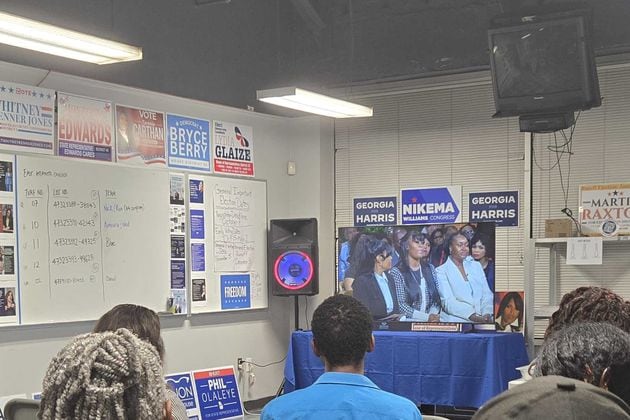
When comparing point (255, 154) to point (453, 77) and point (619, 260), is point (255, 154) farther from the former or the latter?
point (619, 260)

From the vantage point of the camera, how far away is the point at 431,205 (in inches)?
275

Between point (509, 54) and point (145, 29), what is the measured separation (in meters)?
2.87

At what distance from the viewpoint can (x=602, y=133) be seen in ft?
20.3

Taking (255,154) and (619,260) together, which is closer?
(619,260)

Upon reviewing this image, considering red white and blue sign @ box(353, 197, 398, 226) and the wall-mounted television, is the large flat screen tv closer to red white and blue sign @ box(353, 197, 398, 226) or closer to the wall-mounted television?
red white and blue sign @ box(353, 197, 398, 226)

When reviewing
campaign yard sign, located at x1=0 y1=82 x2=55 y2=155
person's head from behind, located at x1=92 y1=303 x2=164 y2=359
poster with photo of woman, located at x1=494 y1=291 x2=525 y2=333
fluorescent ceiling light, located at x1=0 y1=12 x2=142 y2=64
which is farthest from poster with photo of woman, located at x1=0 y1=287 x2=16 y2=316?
poster with photo of woman, located at x1=494 y1=291 x2=525 y2=333

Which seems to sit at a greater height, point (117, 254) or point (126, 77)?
point (126, 77)

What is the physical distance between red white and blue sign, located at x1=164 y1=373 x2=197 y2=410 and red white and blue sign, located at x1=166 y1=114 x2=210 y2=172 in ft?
5.54

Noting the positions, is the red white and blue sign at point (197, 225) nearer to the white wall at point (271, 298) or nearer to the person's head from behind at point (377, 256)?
the white wall at point (271, 298)

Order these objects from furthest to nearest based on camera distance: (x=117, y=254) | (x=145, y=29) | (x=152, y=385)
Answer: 1. (x=145, y=29)
2. (x=117, y=254)
3. (x=152, y=385)

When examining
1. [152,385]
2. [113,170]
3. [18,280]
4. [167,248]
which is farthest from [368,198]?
[152,385]

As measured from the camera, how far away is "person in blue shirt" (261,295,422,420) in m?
2.17

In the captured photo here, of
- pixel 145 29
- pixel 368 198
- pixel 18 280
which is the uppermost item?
pixel 145 29

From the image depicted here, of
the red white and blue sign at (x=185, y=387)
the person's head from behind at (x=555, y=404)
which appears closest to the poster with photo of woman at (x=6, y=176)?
the red white and blue sign at (x=185, y=387)
